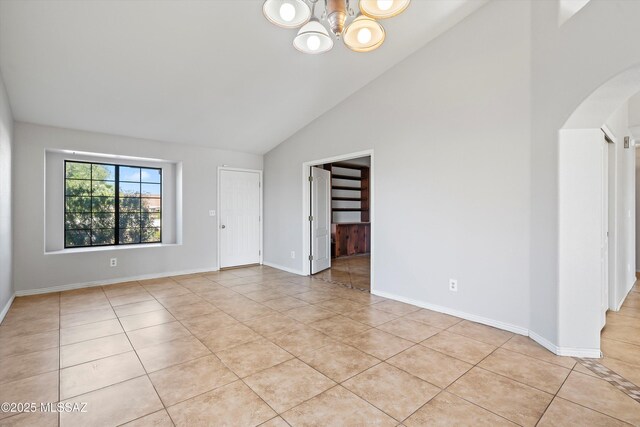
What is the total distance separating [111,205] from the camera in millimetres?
5156

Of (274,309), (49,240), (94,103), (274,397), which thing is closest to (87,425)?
(274,397)

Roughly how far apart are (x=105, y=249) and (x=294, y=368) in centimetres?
417

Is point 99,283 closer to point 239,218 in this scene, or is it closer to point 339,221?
point 239,218

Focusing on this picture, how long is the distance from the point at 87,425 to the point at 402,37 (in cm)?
434

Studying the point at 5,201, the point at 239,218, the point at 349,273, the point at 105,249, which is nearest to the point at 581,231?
the point at 349,273

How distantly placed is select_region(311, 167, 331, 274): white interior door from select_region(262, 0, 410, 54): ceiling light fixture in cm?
351

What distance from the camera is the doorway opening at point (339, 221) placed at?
5.43 metres

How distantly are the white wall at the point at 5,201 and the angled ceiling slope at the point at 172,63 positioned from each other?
→ 0.94ft

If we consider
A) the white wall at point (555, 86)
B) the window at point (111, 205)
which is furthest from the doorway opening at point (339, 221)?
the window at point (111, 205)

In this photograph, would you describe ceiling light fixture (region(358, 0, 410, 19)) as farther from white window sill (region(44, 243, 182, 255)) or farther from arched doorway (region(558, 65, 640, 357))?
white window sill (region(44, 243, 182, 255))

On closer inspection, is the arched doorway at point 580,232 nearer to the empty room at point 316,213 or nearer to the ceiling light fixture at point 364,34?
the empty room at point 316,213

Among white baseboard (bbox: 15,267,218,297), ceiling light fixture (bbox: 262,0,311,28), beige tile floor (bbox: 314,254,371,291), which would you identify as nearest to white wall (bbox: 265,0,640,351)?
beige tile floor (bbox: 314,254,371,291)

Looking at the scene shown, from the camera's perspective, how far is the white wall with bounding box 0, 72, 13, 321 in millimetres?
3244

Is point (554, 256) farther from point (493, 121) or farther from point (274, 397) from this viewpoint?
point (274, 397)
